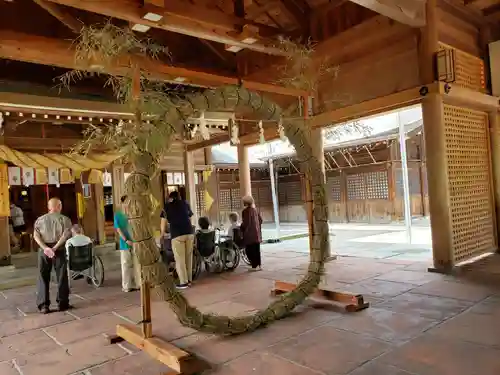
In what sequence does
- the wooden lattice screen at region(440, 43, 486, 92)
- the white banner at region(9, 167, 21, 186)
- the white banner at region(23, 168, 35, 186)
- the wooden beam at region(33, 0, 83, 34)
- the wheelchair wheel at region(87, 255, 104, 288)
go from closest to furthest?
the wooden beam at region(33, 0, 83, 34) → the wooden lattice screen at region(440, 43, 486, 92) → the wheelchair wheel at region(87, 255, 104, 288) → the white banner at region(9, 167, 21, 186) → the white banner at region(23, 168, 35, 186)

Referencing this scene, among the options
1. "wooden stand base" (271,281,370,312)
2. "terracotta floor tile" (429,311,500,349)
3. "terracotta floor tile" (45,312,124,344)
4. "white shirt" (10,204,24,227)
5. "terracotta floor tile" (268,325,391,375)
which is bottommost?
"terracotta floor tile" (45,312,124,344)

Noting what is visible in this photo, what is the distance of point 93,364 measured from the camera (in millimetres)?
3334

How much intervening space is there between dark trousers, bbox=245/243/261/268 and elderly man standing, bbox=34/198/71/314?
3.09 m

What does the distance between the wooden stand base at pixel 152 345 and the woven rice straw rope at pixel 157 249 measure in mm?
278

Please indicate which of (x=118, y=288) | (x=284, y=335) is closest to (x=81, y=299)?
(x=118, y=288)

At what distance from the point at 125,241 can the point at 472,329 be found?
461 cm

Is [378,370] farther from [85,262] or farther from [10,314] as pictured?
[85,262]

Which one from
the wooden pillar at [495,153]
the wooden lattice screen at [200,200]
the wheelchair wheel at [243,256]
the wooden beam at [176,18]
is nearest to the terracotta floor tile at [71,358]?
the wooden beam at [176,18]

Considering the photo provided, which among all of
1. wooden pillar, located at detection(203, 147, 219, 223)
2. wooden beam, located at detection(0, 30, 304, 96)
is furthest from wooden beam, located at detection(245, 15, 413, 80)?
wooden pillar, located at detection(203, 147, 219, 223)

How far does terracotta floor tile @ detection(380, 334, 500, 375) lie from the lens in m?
2.80

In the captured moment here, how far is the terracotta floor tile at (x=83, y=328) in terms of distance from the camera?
4101 mm

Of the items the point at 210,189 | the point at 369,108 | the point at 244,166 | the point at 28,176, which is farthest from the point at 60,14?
the point at 210,189

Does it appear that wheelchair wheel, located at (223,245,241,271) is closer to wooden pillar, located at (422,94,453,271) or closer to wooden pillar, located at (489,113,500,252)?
wooden pillar, located at (422,94,453,271)

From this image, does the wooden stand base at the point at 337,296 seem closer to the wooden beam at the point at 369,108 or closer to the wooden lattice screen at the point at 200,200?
the wooden beam at the point at 369,108
